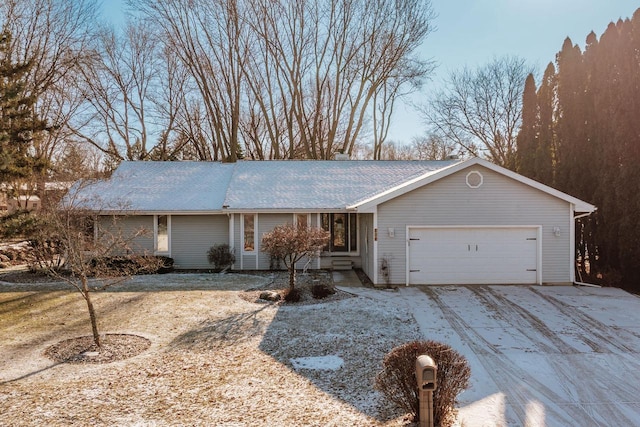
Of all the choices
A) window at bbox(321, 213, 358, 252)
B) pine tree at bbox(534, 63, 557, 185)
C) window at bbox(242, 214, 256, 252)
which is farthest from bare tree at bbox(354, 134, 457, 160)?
window at bbox(242, 214, 256, 252)

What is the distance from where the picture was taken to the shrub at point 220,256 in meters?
15.5

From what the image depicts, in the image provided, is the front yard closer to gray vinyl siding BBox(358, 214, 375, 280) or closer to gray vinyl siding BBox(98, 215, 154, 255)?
gray vinyl siding BBox(358, 214, 375, 280)

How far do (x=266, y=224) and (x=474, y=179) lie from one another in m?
7.57

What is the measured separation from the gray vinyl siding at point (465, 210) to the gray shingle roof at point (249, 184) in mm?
3201

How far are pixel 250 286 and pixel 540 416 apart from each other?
9171 mm

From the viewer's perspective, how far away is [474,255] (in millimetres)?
12836

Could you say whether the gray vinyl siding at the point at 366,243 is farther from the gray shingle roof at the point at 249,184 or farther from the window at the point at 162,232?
the window at the point at 162,232

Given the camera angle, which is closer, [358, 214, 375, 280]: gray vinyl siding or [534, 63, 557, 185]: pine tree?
[358, 214, 375, 280]: gray vinyl siding

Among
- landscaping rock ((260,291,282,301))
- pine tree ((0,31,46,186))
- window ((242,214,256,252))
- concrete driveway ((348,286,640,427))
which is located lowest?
concrete driveway ((348,286,640,427))

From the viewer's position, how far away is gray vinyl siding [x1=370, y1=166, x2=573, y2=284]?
12.7 m

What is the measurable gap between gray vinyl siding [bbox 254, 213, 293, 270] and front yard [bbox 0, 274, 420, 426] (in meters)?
4.74

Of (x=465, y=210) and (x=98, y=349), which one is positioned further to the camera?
→ (x=465, y=210)

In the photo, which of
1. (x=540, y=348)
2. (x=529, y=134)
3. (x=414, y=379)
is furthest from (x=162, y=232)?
(x=529, y=134)

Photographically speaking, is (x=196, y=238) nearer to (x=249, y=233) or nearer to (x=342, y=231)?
(x=249, y=233)
